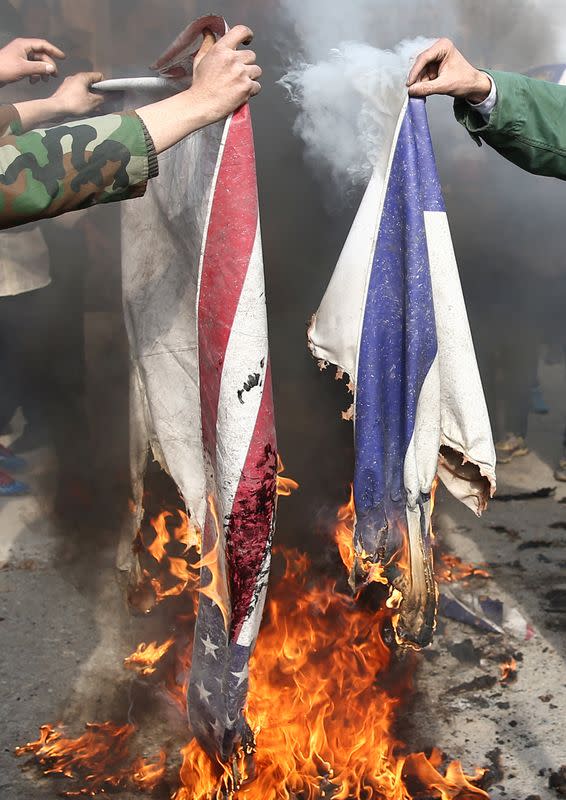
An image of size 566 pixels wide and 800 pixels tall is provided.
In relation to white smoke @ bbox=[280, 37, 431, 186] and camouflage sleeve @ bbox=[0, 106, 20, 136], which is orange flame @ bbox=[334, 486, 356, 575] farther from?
camouflage sleeve @ bbox=[0, 106, 20, 136]

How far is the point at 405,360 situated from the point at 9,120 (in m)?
1.49

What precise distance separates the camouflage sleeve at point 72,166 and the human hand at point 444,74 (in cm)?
75

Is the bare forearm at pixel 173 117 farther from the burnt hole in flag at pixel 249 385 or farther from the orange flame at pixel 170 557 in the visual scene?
the orange flame at pixel 170 557

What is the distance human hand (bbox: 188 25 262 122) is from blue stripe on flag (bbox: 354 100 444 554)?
0.47 m

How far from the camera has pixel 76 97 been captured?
261 centimetres

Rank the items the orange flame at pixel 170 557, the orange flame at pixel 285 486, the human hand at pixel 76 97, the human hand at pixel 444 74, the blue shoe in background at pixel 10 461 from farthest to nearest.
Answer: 1. the blue shoe in background at pixel 10 461
2. the orange flame at pixel 285 486
3. the orange flame at pixel 170 557
4. the human hand at pixel 76 97
5. the human hand at pixel 444 74

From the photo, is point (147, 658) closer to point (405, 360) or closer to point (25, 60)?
point (405, 360)

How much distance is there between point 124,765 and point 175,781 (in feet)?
0.80

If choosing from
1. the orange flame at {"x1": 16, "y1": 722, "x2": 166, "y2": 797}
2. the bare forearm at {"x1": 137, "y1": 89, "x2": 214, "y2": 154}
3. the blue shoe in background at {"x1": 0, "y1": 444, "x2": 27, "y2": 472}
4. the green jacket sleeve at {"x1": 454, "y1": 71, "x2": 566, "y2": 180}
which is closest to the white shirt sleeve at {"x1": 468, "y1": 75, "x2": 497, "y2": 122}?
the green jacket sleeve at {"x1": 454, "y1": 71, "x2": 566, "y2": 180}

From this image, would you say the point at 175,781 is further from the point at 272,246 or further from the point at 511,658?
the point at 272,246

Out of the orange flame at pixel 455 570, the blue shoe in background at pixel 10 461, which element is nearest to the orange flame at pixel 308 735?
the orange flame at pixel 455 570

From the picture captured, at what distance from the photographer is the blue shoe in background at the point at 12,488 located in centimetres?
554

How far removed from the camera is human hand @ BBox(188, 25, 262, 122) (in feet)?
6.64

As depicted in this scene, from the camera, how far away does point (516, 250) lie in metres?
6.58
